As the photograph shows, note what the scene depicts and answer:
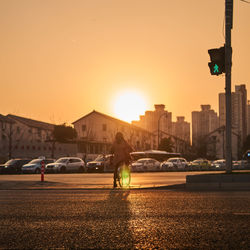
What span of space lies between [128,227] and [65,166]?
1469 inches

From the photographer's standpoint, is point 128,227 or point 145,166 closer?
point 128,227

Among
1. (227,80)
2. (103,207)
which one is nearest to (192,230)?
(103,207)

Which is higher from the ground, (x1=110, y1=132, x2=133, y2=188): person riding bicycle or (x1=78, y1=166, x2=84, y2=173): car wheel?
(x1=110, y1=132, x2=133, y2=188): person riding bicycle

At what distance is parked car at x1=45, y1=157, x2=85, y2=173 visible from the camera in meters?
41.2

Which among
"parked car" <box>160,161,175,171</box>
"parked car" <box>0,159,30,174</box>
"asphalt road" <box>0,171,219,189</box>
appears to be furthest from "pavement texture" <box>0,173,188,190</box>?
"parked car" <box>160,161,175,171</box>

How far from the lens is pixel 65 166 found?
41.5m

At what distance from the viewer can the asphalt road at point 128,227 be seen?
389cm

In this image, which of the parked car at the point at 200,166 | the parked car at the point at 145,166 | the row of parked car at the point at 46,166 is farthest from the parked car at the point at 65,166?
the parked car at the point at 200,166

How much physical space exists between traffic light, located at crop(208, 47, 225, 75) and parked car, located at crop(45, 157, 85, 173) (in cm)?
2981

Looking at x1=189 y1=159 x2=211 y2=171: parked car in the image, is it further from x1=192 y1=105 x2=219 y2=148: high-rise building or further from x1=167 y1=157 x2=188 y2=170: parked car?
x1=192 y1=105 x2=219 y2=148: high-rise building

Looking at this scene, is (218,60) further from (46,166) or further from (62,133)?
(62,133)

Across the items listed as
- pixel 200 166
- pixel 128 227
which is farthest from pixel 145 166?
pixel 128 227

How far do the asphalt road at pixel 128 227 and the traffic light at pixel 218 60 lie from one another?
713 centimetres

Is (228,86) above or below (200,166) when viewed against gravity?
above
